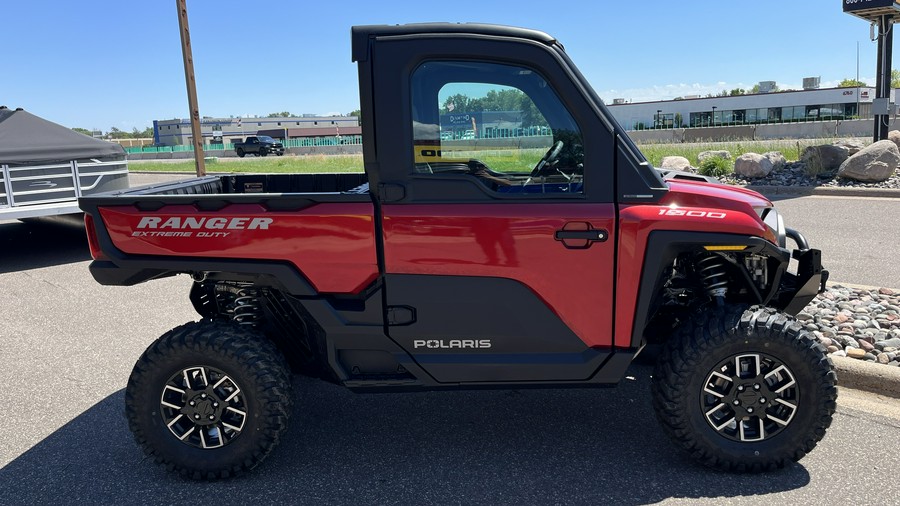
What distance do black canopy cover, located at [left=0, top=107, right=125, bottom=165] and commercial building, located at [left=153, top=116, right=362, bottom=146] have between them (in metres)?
72.4

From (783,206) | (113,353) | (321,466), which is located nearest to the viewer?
(321,466)

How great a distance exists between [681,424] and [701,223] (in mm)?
997

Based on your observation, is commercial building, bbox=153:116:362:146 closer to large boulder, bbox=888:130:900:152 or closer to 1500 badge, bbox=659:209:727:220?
large boulder, bbox=888:130:900:152

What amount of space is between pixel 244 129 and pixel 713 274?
104266 mm

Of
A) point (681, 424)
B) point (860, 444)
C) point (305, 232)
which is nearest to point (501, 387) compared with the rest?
point (681, 424)

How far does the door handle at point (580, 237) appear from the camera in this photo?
3.07m

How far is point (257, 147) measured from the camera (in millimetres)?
51375

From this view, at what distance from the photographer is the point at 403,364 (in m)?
3.28

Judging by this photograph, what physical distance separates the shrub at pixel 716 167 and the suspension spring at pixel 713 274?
42.7ft

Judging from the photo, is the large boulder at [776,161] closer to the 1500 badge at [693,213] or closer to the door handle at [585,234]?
the 1500 badge at [693,213]

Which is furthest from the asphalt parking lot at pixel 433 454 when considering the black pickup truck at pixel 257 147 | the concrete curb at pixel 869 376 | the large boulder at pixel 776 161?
the black pickup truck at pixel 257 147

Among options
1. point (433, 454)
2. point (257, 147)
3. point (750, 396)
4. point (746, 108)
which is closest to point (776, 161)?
point (750, 396)

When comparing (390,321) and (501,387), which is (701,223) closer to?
(501,387)

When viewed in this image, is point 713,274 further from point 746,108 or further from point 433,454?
point 746,108
